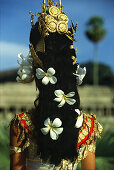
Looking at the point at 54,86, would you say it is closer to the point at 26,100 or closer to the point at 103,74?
the point at 26,100

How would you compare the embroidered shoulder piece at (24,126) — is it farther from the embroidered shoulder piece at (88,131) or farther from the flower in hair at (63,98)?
the embroidered shoulder piece at (88,131)

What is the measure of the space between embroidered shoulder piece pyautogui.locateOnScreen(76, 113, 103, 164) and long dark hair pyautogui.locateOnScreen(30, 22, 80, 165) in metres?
0.11

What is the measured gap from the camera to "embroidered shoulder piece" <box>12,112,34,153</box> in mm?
2143

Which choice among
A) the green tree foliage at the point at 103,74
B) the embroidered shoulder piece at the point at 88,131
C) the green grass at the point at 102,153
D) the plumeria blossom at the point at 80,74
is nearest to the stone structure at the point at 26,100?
the green grass at the point at 102,153

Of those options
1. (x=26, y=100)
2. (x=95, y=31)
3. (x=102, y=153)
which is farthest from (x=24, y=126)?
(x=95, y=31)

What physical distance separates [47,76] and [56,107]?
0.25m

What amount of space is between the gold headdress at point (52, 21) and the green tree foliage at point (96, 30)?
1647 inches

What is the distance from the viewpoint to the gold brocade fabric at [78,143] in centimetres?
217

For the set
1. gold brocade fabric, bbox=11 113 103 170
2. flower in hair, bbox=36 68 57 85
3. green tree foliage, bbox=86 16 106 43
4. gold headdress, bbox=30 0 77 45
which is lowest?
gold brocade fabric, bbox=11 113 103 170

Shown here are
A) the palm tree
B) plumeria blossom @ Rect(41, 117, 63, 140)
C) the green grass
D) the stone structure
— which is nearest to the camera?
plumeria blossom @ Rect(41, 117, 63, 140)

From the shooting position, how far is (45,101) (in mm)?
2152

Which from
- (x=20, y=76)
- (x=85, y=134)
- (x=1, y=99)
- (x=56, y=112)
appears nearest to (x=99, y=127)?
(x=85, y=134)

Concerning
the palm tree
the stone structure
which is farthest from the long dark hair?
the palm tree

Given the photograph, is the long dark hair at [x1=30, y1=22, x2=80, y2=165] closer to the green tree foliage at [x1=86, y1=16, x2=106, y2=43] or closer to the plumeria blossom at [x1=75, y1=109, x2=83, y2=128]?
the plumeria blossom at [x1=75, y1=109, x2=83, y2=128]
